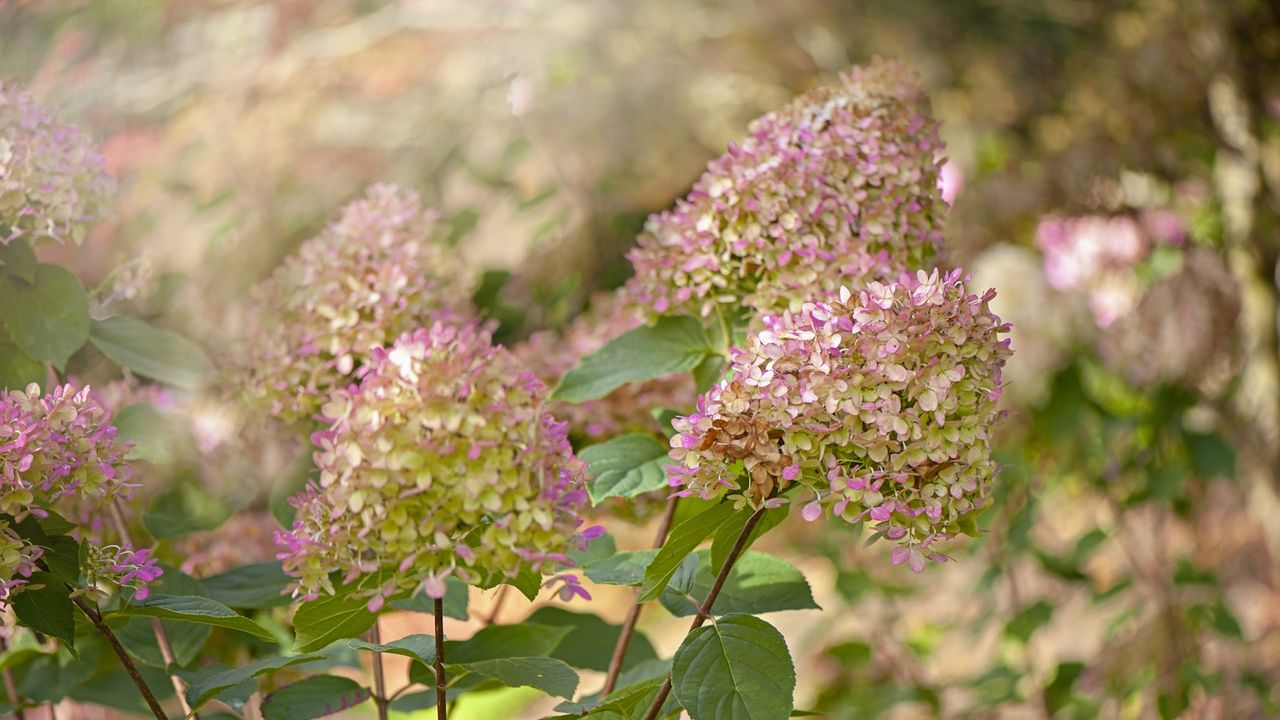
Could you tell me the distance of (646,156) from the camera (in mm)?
2070

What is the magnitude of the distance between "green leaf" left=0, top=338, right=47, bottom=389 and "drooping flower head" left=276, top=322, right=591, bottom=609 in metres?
0.30

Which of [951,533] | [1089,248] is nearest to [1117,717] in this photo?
[1089,248]

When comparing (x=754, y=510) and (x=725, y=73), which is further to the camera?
(x=725, y=73)

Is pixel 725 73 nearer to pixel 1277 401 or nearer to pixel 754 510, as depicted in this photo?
pixel 1277 401

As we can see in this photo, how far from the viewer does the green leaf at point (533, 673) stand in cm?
63

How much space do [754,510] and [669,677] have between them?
12cm

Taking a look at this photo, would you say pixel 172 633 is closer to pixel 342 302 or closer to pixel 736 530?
pixel 342 302

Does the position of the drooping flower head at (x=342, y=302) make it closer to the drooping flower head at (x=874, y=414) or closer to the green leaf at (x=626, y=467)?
the green leaf at (x=626, y=467)

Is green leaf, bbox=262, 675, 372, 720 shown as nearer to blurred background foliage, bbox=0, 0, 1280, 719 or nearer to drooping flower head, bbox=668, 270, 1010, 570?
drooping flower head, bbox=668, 270, 1010, 570

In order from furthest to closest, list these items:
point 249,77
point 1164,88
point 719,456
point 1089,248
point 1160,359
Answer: point 249,77 < point 1089,248 < point 1164,88 < point 1160,359 < point 719,456

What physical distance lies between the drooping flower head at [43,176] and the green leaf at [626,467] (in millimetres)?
367

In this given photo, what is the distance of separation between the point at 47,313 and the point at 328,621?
303 mm

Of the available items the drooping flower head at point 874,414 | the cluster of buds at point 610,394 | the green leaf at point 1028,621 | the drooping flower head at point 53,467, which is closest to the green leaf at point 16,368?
the drooping flower head at point 53,467

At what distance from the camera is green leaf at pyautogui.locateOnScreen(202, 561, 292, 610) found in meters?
0.80
